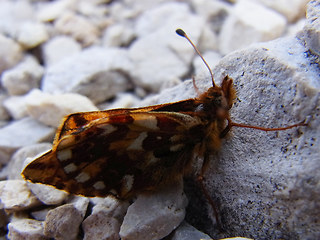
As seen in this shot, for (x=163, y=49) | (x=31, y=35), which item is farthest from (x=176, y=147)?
(x=31, y=35)

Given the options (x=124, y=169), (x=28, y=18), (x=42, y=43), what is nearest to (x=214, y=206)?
(x=124, y=169)

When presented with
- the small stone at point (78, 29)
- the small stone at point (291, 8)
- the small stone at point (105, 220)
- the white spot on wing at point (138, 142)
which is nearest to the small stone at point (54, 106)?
the small stone at point (105, 220)

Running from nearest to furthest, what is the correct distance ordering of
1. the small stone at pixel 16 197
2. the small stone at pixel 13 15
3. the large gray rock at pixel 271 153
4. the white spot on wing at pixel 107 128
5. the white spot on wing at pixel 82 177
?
the large gray rock at pixel 271 153 → the white spot on wing at pixel 107 128 → the white spot on wing at pixel 82 177 → the small stone at pixel 16 197 → the small stone at pixel 13 15

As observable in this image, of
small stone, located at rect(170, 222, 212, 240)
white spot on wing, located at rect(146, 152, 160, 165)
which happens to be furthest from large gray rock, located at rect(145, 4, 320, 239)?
white spot on wing, located at rect(146, 152, 160, 165)

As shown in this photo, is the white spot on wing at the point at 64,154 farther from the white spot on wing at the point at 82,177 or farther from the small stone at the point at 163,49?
the small stone at the point at 163,49

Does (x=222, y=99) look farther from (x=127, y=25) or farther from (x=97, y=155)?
(x=127, y=25)

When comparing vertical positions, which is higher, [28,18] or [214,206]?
[28,18]
